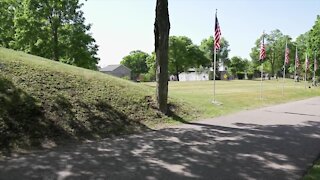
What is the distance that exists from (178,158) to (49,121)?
3.92 metres

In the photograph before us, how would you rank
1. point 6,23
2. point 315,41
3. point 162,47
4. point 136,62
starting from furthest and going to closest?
point 136,62 → point 315,41 → point 6,23 → point 162,47

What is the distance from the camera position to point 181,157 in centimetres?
846

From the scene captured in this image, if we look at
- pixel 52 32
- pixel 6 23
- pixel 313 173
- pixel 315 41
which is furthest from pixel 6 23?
pixel 315 41

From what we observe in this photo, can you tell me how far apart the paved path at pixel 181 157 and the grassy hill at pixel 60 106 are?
921mm

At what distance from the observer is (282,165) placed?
795cm

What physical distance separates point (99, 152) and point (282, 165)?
3964mm

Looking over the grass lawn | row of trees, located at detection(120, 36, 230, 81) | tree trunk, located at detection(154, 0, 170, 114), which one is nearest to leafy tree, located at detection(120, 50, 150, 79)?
row of trees, located at detection(120, 36, 230, 81)

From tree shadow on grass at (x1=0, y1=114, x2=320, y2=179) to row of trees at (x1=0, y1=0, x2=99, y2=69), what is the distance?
34.7m

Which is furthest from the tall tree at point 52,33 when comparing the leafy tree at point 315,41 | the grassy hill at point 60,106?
the leafy tree at point 315,41

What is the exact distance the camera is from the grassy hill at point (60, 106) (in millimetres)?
9523

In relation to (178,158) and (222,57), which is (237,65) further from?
(178,158)

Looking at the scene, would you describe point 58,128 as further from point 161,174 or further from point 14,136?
point 161,174

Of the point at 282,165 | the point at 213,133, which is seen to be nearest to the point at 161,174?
the point at 282,165

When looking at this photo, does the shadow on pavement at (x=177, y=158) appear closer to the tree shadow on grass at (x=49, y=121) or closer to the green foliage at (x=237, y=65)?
the tree shadow on grass at (x=49, y=121)
